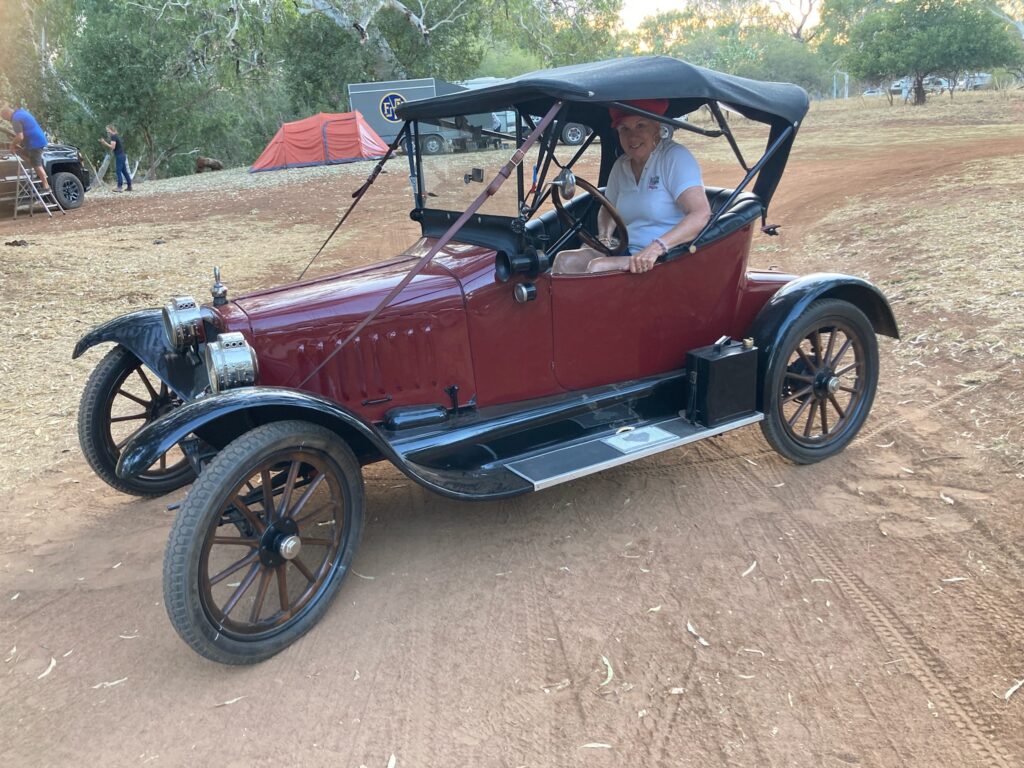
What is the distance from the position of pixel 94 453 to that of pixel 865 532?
360 cm

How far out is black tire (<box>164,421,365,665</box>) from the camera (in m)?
2.44

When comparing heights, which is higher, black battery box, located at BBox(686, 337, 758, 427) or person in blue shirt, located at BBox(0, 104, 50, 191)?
person in blue shirt, located at BBox(0, 104, 50, 191)

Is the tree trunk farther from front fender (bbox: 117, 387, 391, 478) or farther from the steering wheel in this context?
front fender (bbox: 117, 387, 391, 478)

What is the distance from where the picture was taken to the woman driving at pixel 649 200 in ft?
11.2

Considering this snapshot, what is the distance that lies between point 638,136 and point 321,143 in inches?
766

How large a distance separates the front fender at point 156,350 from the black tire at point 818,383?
2.71 m

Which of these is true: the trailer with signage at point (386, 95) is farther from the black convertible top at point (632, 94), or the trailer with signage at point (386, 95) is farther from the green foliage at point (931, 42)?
the black convertible top at point (632, 94)

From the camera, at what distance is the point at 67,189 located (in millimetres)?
14289

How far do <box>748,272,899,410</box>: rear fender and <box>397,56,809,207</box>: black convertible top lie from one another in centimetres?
52

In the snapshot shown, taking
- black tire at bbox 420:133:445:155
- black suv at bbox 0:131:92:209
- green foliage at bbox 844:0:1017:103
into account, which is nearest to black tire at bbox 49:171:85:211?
black suv at bbox 0:131:92:209

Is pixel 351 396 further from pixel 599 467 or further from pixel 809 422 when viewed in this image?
pixel 809 422

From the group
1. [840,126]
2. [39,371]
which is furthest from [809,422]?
[840,126]

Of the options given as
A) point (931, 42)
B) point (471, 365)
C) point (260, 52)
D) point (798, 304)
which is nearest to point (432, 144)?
point (471, 365)

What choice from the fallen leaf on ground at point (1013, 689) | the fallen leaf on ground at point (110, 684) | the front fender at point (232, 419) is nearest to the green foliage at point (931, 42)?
the fallen leaf on ground at point (1013, 689)
